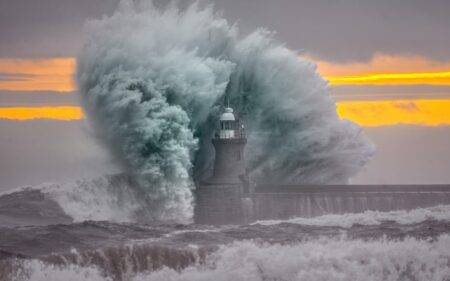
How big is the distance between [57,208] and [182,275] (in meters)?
15.1

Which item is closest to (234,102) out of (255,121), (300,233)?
(255,121)

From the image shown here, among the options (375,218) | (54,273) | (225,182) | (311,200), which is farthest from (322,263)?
(225,182)

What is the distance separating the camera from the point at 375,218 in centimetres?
4950

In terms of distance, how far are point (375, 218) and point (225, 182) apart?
7545 millimetres

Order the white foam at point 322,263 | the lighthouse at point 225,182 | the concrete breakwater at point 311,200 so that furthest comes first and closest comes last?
the lighthouse at point 225,182 → the concrete breakwater at point 311,200 → the white foam at point 322,263

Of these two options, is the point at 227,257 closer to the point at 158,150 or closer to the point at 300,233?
the point at 300,233

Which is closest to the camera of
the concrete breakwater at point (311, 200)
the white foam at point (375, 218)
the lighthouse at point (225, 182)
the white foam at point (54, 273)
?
the white foam at point (54, 273)

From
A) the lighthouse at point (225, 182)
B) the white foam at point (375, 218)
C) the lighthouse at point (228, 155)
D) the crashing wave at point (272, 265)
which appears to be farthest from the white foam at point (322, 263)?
the lighthouse at point (228, 155)

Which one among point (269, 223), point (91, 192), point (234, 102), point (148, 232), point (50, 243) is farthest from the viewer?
point (234, 102)

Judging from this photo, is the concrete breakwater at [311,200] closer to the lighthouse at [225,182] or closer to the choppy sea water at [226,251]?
the lighthouse at [225,182]

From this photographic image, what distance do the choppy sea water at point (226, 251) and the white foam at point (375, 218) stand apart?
457 mm

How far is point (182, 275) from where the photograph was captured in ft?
122

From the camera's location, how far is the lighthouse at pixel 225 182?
5369cm

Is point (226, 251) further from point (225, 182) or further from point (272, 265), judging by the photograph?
point (225, 182)
